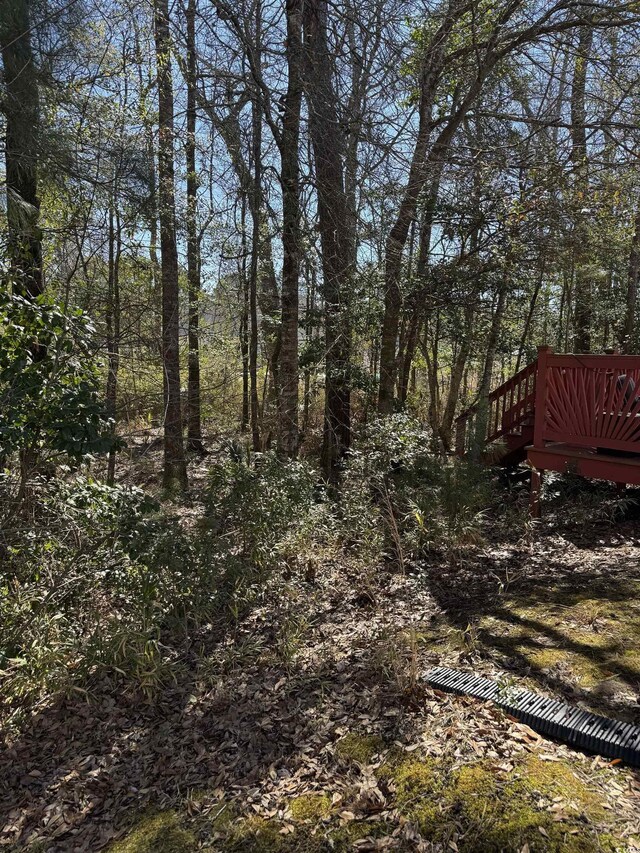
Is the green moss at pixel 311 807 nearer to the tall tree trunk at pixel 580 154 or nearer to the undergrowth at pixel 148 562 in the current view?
the undergrowth at pixel 148 562

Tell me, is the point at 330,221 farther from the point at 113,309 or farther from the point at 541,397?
the point at 541,397

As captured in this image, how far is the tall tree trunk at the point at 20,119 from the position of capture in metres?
3.92

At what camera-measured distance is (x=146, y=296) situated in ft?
25.6

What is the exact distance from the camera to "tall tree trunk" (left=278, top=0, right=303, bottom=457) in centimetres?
524

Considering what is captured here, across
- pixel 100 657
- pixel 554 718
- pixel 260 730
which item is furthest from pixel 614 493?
pixel 100 657

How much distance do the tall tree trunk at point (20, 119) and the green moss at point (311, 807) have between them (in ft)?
11.6

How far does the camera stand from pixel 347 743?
2543mm

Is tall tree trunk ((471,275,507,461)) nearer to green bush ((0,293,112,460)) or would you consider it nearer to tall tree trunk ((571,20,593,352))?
tall tree trunk ((571,20,593,352))

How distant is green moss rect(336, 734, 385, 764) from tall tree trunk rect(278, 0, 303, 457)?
365 cm

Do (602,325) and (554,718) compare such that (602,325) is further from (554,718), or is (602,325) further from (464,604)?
(554,718)

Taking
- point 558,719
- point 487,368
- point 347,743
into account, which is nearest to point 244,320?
point 487,368

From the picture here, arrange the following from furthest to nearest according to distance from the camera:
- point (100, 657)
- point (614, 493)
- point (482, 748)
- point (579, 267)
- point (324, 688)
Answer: point (579, 267) → point (614, 493) → point (100, 657) → point (324, 688) → point (482, 748)

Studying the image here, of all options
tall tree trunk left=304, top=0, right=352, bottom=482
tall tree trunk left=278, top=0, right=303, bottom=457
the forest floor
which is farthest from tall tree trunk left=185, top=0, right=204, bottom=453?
the forest floor

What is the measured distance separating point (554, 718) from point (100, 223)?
553 cm
